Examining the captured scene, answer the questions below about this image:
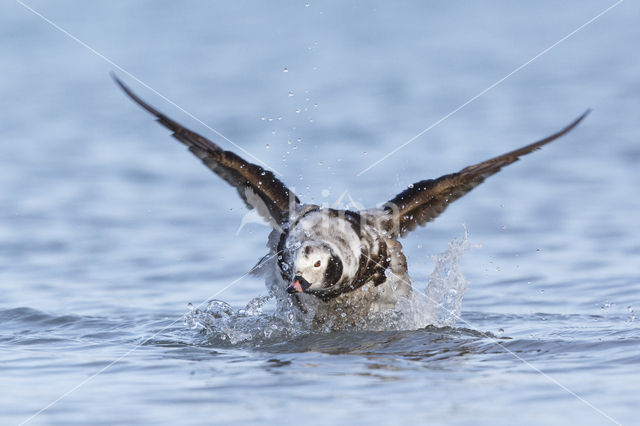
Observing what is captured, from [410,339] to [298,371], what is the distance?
1201 mm

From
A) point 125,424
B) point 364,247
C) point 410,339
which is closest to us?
point 125,424

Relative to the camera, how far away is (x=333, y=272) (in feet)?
22.1

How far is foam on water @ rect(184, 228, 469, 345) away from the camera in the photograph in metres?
6.99

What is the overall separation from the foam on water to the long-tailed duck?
7 centimetres

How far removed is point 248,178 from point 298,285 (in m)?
1.49

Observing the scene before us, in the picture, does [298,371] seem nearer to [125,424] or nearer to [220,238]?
[125,424]

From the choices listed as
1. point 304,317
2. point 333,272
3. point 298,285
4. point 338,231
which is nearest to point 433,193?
point 338,231

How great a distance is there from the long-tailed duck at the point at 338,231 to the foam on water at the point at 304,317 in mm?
69

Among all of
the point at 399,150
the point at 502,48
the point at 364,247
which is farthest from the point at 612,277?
the point at 502,48

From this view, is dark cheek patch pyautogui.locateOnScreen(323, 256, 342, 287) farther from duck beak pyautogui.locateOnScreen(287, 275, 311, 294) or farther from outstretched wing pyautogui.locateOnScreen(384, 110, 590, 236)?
outstretched wing pyautogui.locateOnScreen(384, 110, 590, 236)

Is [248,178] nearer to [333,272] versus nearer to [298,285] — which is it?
[333,272]

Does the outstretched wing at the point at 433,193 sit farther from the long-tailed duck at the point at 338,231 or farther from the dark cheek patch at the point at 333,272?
the dark cheek patch at the point at 333,272

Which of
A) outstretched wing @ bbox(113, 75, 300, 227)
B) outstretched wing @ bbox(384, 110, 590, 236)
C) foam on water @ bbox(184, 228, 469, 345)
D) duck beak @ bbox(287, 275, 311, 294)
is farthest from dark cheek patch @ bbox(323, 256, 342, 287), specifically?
outstretched wing @ bbox(384, 110, 590, 236)

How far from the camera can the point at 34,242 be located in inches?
409
